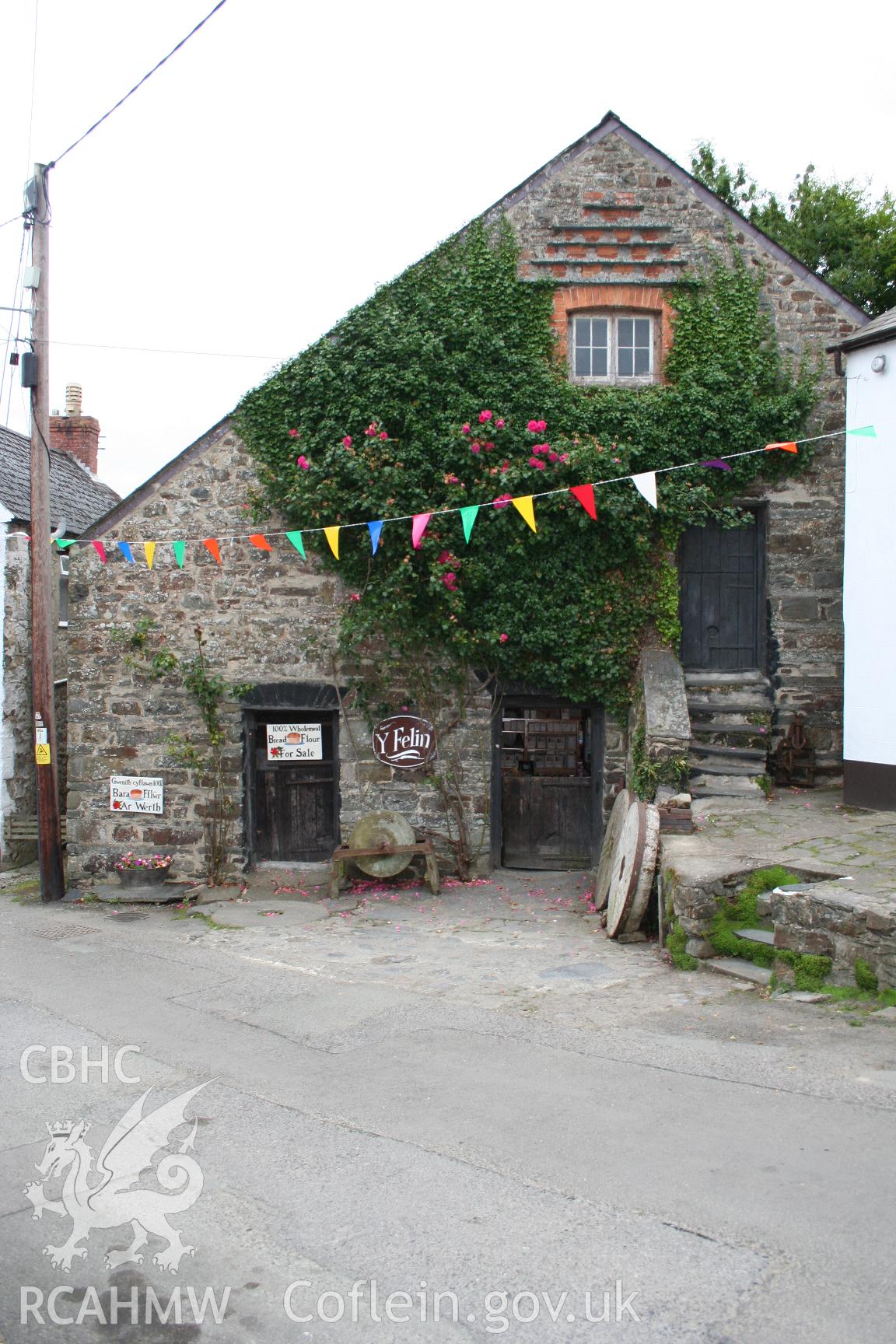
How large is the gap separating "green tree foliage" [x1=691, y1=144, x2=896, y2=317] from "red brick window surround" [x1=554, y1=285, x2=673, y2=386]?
9652mm

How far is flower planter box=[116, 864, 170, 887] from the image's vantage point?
12742 mm

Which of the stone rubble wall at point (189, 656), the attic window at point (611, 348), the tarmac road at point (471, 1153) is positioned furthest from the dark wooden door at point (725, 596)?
the tarmac road at point (471, 1153)

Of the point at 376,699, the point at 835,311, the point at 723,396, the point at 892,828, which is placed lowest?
the point at 892,828

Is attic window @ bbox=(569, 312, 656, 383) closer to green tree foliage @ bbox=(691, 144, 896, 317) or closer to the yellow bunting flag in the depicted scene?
the yellow bunting flag

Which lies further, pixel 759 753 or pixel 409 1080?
pixel 759 753

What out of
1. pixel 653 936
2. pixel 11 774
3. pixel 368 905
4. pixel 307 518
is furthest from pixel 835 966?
pixel 11 774

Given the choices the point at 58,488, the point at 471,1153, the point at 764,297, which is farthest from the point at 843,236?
the point at 471,1153

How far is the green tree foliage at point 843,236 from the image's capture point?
21.2 m

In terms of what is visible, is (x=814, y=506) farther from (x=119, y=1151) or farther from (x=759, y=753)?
(x=119, y=1151)

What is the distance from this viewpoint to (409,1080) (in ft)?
19.6

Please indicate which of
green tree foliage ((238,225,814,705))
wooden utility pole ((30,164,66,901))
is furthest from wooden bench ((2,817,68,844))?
green tree foliage ((238,225,814,705))

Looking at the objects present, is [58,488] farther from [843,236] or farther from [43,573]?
[843,236]

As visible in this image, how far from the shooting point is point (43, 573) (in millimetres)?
12516

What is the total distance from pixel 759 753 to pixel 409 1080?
7.06m
